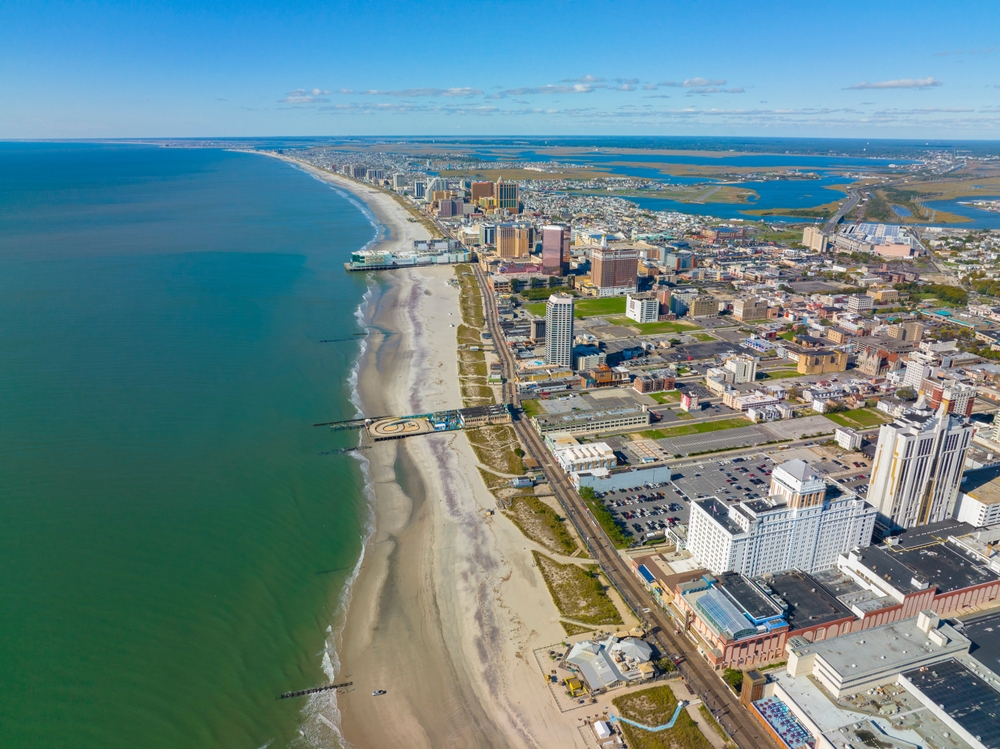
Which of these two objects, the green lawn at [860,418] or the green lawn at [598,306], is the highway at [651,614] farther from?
the green lawn at [598,306]

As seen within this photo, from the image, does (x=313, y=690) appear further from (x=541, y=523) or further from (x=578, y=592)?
(x=541, y=523)

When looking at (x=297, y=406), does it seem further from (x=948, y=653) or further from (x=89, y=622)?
(x=948, y=653)


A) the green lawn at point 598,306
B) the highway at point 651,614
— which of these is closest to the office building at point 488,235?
the green lawn at point 598,306

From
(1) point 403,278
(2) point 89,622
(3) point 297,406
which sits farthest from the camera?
(1) point 403,278

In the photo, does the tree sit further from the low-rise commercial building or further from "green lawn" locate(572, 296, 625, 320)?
"green lawn" locate(572, 296, 625, 320)

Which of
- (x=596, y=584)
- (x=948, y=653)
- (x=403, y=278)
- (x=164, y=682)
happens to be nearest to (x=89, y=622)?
(x=164, y=682)

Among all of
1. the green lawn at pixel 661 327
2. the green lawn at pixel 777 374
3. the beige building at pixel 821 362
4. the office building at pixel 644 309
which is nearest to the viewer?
the green lawn at pixel 777 374

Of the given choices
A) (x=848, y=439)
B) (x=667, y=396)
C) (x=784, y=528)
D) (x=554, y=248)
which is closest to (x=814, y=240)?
(x=554, y=248)
